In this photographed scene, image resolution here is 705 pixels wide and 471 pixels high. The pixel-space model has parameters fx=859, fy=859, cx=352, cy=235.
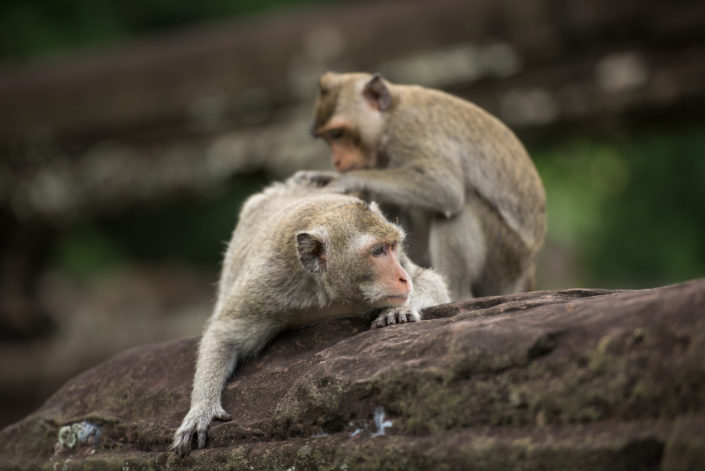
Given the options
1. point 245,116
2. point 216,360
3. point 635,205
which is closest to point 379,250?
point 216,360

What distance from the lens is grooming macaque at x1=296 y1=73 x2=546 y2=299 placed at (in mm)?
6730

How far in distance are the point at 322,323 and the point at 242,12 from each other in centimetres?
1432

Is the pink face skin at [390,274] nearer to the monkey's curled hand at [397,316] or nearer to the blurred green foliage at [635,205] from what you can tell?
the monkey's curled hand at [397,316]

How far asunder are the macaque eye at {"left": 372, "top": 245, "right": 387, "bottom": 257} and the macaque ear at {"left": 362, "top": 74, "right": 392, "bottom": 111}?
93.0 inches

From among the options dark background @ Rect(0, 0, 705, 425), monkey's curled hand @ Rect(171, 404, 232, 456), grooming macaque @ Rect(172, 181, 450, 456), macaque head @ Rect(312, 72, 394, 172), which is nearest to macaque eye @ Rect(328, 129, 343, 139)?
macaque head @ Rect(312, 72, 394, 172)

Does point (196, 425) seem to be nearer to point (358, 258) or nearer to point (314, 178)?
point (358, 258)

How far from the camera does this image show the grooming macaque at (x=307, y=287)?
4.98m

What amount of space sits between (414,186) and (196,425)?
2748 mm

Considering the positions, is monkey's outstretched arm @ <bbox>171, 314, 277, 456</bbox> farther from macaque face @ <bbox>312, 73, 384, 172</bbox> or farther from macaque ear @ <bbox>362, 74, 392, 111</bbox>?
macaque ear @ <bbox>362, 74, 392, 111</bbox>

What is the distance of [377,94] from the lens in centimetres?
714

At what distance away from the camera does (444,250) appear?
6738mm

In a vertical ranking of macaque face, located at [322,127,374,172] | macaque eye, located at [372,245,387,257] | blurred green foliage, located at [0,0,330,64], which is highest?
blurred green foliage, located at [0,0,330,64]

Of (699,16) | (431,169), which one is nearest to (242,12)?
(699,16)

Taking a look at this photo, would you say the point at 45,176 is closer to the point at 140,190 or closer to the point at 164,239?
the point at 140,190
